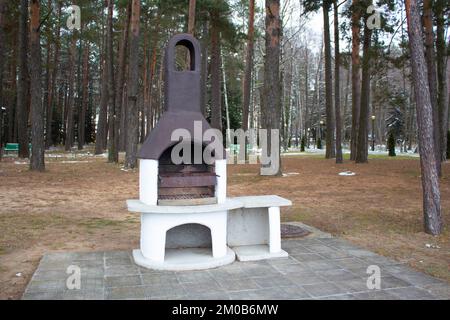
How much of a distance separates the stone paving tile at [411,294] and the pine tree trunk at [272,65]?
36.2ft

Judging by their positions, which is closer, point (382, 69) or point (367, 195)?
point (367, 195)

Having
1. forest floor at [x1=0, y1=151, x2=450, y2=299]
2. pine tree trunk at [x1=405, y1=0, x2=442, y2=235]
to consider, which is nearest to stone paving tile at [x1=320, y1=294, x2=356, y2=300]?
forest floor at [x1=0, y1=151, x2=450, y2=299]

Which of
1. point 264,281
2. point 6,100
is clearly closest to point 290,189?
Answer: point 264,281

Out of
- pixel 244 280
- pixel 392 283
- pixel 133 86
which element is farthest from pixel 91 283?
pixel 133 86

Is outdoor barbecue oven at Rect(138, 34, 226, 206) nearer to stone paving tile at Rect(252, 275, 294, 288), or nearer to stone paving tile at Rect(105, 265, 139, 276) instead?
stone paving tile at Rect(105, 265, 139, 276)

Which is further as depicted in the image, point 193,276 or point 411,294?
point 193,276

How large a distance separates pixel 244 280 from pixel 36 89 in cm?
1352

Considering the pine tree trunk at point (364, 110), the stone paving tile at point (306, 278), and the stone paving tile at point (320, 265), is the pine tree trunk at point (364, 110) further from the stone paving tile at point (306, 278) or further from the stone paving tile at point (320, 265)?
the stone paving tile at point (306, 278)

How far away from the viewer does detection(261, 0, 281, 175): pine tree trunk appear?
14748mm

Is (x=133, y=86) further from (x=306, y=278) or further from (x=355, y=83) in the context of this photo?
(x=306, y=278)

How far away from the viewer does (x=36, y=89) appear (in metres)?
15.2

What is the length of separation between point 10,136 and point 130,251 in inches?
1301

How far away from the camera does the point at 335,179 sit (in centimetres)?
1471
